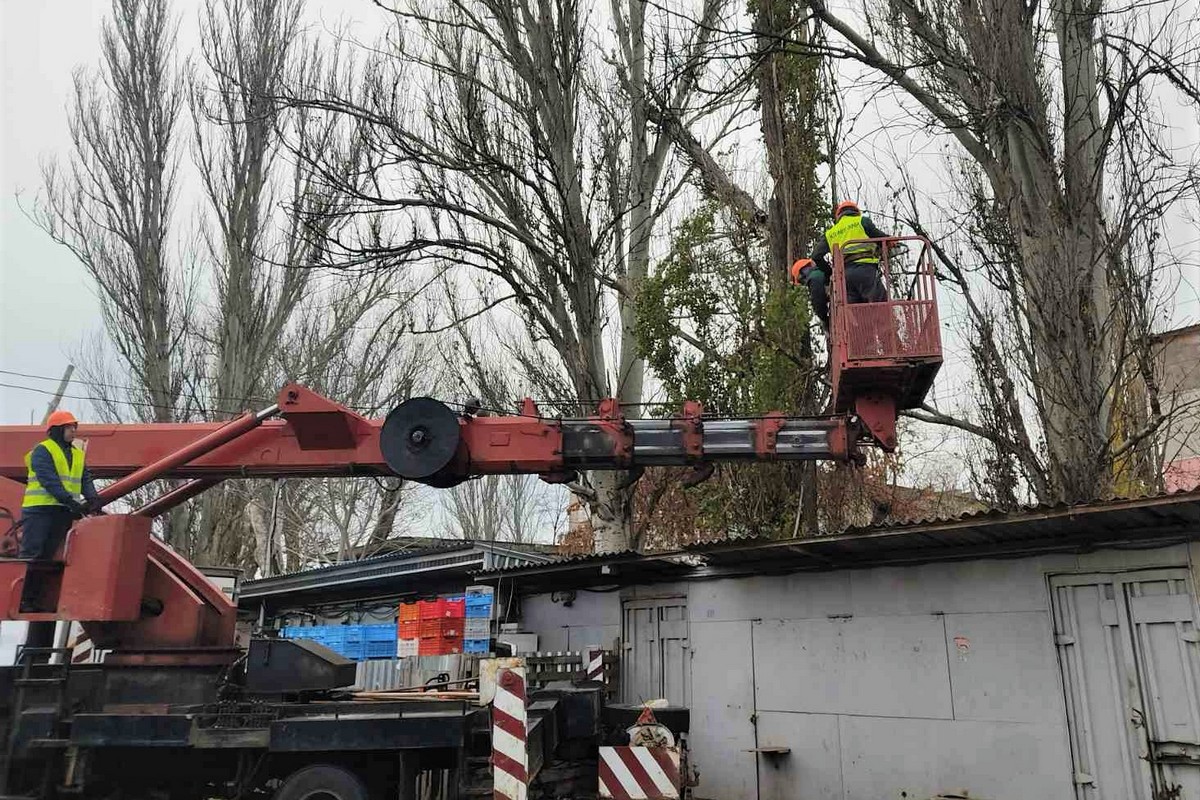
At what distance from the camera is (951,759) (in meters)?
8.60

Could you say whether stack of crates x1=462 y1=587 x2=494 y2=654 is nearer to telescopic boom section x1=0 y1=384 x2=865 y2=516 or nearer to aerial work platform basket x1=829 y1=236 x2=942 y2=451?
telescopic boom section x1=0 y1=384 x2=865 y2=516

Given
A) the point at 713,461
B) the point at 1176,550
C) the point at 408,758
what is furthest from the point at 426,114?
the point at 1176,550

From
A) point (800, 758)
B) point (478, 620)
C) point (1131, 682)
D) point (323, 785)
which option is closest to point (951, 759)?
point (800, 758)

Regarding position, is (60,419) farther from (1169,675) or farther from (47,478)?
(1169,675)

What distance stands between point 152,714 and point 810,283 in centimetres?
665

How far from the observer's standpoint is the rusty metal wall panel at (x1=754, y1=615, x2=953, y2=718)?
29.5 feet

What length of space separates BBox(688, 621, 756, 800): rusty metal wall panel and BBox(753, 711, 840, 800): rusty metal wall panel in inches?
8.0

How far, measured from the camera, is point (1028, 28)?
10.8m

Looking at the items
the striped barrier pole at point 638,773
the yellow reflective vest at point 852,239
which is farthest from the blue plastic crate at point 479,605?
the yellow reflective vest at point 852,239

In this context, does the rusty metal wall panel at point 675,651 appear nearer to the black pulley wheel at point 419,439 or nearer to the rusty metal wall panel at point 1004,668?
the rusty metal wall panel at point 1004,668

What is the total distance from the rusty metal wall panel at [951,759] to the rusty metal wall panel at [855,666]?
0.21 metres

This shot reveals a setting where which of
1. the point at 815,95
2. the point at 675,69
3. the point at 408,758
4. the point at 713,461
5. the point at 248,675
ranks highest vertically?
the point at 815,95

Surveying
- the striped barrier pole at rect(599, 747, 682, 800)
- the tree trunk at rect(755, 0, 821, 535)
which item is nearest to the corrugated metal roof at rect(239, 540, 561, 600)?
the tree trunk at rect(755, 0, 821, 535)

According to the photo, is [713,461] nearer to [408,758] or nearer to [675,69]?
[408,758]
